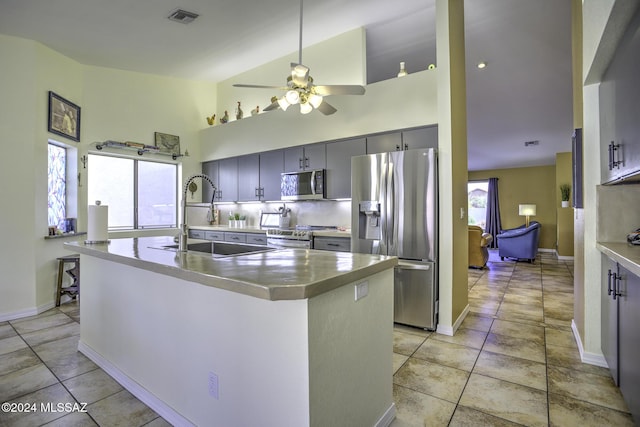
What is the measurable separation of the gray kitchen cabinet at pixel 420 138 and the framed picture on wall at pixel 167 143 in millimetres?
3893

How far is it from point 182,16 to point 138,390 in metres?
3.47

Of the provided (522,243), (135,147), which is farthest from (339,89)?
(522,243)

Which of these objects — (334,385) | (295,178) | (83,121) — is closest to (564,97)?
→ (295,178)

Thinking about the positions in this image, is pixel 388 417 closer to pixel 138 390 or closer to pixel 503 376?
pixel 503 376

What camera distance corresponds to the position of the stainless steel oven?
3928mm

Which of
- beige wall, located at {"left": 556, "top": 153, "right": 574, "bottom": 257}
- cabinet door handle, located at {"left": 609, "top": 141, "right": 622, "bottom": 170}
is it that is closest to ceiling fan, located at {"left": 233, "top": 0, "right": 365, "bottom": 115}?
cabinet door handle, located at {"left": 609, "top": 141, "right": 622, "bottom": 170}

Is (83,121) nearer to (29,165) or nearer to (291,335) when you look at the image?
(29,165)

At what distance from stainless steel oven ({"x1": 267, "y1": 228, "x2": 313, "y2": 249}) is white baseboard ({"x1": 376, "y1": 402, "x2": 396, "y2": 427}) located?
7.39 feet

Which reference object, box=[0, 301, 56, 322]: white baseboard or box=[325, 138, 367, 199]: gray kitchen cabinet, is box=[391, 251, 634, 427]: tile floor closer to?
box=[325, 138, 367, 199]: gray kitchen cabinet

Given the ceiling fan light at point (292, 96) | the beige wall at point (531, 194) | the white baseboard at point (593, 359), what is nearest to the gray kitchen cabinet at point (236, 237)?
the ceiling fan light at point (292, 96)

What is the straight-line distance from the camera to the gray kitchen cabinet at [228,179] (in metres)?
5.44

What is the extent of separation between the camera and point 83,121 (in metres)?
4.44

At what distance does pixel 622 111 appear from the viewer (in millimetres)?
1759

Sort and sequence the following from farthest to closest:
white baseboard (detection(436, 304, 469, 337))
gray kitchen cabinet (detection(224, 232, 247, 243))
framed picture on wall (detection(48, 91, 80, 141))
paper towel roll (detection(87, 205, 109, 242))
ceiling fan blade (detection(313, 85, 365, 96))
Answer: gray kitchen cabinet (detection(224, 232, 247, 243)), framed picture on wall (detection(48, 91, 80, 141)), white baseboard (detection(436, 304, 469, 337)), ceiling fan blade (detection(313, 85, 365, 96)), paper towel roll (detection(87, 205, 109, 242))
